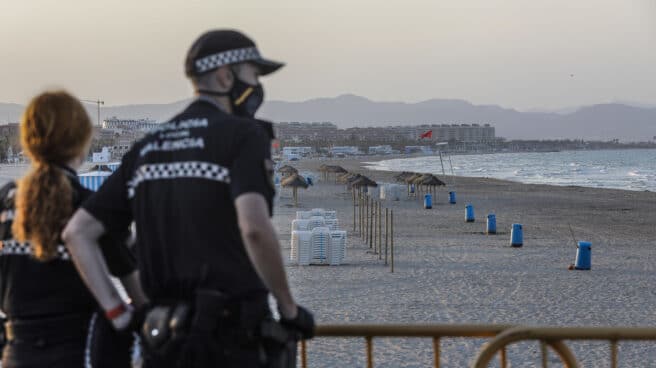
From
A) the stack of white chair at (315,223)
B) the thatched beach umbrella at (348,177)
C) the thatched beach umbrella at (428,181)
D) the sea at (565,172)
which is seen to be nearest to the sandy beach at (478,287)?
the stack of white chair at (315,223)

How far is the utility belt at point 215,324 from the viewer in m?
2.46

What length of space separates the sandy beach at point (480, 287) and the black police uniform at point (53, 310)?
6769mm

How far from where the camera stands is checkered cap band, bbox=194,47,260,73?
105 inches

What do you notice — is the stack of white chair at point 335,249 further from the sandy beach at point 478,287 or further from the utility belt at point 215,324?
the utility belt at point 215,324

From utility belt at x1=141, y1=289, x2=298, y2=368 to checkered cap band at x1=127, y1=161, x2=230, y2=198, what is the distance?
0.33 metres

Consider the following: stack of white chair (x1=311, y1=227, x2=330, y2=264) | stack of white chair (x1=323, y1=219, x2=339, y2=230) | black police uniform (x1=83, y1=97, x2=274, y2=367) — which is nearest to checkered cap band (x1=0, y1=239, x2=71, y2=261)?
black police uniform (x1=83, y1=97, x2=274, y2=367)

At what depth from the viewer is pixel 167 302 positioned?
2590 mm

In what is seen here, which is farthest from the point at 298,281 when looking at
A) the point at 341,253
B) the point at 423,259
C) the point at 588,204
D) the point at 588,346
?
the point at 588,204

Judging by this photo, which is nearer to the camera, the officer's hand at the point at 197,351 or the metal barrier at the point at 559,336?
the officer's hand at the point at 197,351

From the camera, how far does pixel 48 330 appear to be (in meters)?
2.70

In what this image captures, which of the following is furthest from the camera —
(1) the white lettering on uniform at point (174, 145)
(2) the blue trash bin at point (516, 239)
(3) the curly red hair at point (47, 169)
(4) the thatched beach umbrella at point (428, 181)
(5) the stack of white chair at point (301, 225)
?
(4) the thatched beach umbrella at point (428, 181)

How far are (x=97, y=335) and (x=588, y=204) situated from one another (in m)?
40.6

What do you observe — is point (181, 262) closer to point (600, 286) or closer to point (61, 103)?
point (61, 103)

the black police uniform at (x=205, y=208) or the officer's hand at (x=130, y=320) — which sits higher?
the black police uniform at (x=205, y=208)
